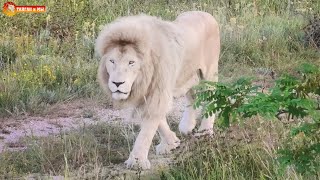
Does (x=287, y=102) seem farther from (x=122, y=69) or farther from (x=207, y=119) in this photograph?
(x=207, y=119)

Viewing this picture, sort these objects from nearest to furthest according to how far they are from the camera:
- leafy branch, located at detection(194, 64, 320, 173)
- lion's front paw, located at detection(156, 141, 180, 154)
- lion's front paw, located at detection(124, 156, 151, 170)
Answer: leafy branch, located at detection(194, 64, 320, 173) → lion's front paw, located at detection(124, 156, 151, 170) → lion's front paw, located at detection(156, 141, 180, 154)

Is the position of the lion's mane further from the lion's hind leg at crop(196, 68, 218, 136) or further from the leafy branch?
the leafy branch

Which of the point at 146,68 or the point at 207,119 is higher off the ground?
the point at 146,68

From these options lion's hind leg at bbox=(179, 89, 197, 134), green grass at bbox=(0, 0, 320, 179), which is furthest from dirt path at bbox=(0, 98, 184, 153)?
lion's hind leg at bbox=(179, 89, 197, 134)

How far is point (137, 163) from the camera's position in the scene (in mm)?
4922

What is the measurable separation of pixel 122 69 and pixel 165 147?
0.96m

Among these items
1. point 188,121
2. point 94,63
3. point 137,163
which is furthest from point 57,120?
point 137,163

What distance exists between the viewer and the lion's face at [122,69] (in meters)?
4.78

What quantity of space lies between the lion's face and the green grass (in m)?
0.54

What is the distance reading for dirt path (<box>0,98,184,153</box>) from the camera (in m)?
5.83

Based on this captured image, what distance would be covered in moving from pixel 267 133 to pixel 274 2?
7145 mm

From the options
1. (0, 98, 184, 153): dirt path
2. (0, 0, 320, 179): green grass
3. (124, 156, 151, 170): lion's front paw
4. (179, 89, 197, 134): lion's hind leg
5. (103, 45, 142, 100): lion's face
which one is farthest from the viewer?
(179, 89, 197, 134): lion's hind leg

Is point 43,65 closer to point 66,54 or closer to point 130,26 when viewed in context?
point 66,54

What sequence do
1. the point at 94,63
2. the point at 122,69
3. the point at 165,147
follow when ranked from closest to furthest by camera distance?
the point at 122,69
the point at 165,147
the point at 94,63
